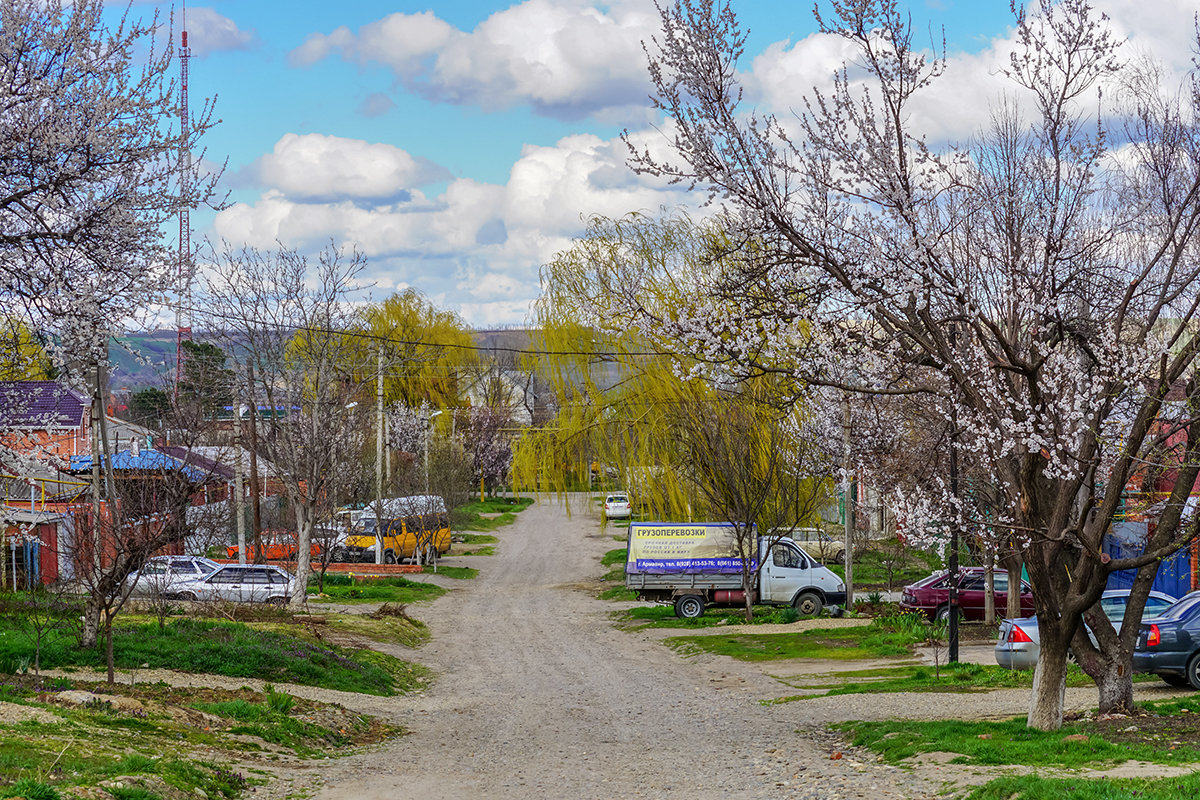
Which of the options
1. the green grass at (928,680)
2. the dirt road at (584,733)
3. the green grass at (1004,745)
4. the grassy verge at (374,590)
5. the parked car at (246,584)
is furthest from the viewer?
the grassy verge at (374,590)

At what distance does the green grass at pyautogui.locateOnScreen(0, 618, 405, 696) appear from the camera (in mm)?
15211

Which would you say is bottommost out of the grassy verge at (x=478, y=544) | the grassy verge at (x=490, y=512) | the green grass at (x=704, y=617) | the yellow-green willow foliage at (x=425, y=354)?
the grassy verge at (x=478, y=544)

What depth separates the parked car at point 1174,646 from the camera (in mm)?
15461

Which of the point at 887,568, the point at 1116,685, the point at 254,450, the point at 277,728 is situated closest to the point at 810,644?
the point at 887,568

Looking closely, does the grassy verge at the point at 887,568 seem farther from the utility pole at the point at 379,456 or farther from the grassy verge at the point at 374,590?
the utility pole at the point at 379,456

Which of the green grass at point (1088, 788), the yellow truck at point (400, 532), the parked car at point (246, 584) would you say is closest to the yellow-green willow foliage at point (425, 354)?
the yellow truck at point (400, 532)

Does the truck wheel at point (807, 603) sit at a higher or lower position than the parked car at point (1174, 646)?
lower

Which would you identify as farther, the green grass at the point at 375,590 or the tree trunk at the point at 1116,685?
the green grass at the point at 375,590

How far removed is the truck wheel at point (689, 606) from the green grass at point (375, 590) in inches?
349

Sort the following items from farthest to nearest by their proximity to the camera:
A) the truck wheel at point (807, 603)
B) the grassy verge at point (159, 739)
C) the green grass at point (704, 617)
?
the truck wheel at point (807, 603), the green grass at point (704, 617), the grassy verge at point (159, 739)

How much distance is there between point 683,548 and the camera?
27.7 metres

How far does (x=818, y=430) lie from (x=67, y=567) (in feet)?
72.0

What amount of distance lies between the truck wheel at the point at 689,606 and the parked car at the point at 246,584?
10047 mm

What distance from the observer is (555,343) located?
34.1 meters
